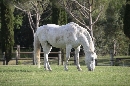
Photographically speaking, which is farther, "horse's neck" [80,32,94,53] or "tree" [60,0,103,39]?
"tree" [60,0,103,39]

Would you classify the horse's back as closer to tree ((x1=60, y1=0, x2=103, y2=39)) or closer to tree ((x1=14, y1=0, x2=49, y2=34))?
tree ((x1=60, y1=0, x2=103, y2=39))

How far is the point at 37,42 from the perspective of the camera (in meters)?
17.8

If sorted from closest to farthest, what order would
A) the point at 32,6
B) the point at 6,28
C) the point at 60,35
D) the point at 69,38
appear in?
the point at 69,38, the point at 60,35, the point at 6,28, the point at 32,6

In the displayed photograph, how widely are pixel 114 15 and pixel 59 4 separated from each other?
958 centimetres

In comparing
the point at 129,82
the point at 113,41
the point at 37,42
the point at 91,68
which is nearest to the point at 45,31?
the point at 37,42

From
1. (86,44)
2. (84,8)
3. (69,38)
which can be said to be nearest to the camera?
(86,44)

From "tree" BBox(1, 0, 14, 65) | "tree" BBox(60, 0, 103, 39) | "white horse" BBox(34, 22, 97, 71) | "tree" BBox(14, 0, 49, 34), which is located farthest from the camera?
A: "tree" BBox(14, 0, 49, 34)

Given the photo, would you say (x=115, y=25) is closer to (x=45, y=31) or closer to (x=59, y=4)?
(x=59, y=4)

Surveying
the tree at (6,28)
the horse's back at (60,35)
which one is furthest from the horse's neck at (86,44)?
the tree at (6,28)

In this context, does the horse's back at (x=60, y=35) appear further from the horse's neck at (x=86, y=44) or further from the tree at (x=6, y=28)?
the tree at (x=6, y=28)

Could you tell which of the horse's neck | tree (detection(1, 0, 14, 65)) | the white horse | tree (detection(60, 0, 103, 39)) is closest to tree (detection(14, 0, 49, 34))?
tree (detection(60, 0, 103, 39))

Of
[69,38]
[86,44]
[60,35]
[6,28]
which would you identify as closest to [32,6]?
[6,28]

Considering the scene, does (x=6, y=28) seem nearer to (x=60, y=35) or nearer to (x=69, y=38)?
(x=60, y=35)

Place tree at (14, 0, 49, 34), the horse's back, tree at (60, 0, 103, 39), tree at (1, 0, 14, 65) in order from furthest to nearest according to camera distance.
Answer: tree at (14, 0, 49, 34) → tree at (1, 0, 14, 65) → tree at (60, 0, 103, 39) → the horse's back
